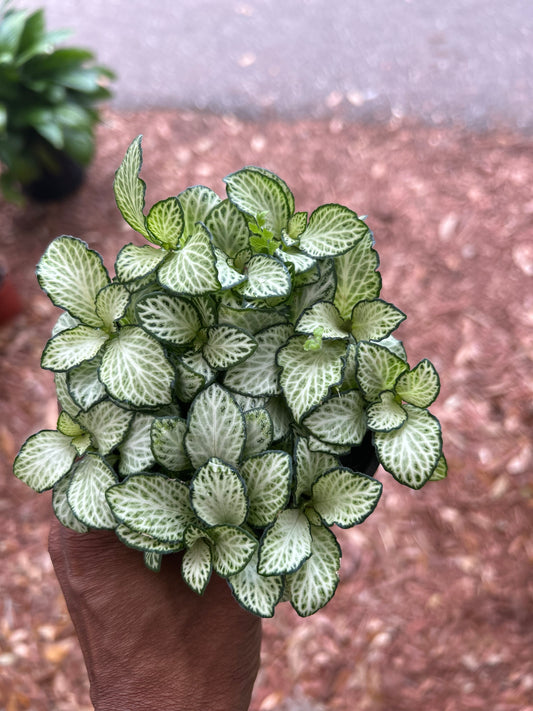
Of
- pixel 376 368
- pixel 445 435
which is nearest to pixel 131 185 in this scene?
pixel 376 368

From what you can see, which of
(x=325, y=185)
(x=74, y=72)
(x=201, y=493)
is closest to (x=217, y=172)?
(x=325, y=185)

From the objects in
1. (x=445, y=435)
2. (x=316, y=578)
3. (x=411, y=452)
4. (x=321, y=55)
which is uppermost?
(x=411, y=452)

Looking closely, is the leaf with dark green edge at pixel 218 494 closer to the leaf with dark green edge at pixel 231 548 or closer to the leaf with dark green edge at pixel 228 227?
the leaf with dark green edge at pixel 231 548

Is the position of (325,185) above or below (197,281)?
below

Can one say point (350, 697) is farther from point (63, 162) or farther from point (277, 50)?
point (277, 50)

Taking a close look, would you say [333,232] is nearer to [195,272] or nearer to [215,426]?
[195,272]

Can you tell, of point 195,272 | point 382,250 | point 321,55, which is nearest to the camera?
point 195,272

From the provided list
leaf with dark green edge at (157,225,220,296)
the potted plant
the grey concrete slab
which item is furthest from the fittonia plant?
the grey concrete slab
